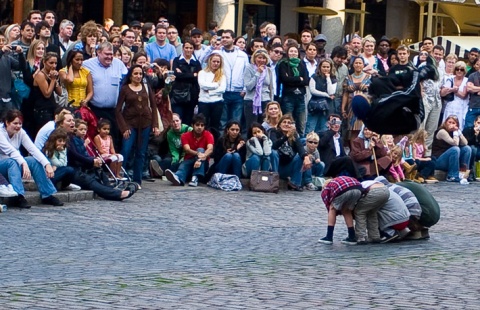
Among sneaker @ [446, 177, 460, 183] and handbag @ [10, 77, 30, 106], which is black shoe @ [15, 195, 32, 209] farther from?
A: sneaker @ [446, 177, 460, 183]

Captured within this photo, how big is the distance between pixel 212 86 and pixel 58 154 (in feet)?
12.6

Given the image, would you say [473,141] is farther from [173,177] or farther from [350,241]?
[350,241]

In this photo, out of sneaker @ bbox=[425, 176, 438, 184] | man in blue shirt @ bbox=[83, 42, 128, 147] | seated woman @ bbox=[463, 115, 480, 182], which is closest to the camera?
man in blue shirt @ bbox=[83, 42, 128, 147]

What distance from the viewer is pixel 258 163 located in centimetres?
2034

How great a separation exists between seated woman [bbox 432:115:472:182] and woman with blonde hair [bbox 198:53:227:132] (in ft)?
14.2

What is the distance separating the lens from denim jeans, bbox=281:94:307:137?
2191 centimetres

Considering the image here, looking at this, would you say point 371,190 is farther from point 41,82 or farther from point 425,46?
point 425,46

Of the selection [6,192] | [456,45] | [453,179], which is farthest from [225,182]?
[456,45]

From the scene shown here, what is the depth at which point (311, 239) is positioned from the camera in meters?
15.0

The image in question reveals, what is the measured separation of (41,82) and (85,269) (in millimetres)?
6826

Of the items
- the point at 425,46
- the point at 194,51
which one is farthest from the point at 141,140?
the point at 425,46

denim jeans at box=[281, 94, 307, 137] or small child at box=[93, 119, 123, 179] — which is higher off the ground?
denim jeans at box=[281, 94, 307, 137]

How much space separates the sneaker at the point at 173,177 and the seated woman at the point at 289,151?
5.14 feet

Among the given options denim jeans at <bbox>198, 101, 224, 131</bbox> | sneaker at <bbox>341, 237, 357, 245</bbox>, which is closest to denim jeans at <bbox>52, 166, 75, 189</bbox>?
denim jeans at <bbox>198, 101, 224, 131</bbox>
